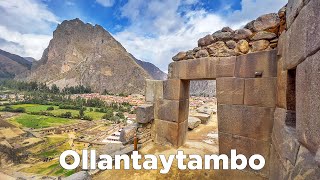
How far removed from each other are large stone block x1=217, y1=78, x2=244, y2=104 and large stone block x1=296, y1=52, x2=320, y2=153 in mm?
1730

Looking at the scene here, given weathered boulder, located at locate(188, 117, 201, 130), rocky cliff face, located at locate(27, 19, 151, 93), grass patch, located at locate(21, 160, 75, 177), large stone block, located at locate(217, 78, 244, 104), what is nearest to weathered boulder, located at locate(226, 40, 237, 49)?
large stone block, located at locate(217, 78, 244, 104)

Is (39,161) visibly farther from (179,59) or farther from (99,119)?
(179,59)

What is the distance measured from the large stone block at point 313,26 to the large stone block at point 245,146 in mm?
2265

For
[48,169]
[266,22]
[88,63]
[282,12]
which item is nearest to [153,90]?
[266,22]

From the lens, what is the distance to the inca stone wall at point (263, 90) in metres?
1.66

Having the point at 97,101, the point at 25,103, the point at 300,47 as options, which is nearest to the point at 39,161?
the point at 300,47

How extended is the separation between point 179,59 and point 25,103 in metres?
87.6

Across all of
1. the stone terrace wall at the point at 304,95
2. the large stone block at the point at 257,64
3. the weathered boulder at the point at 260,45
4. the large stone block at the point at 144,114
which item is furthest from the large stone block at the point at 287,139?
the large stone block at the point at 144,114

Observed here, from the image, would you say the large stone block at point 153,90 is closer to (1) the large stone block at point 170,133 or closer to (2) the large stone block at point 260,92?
(1) the large stone block at point 170,133

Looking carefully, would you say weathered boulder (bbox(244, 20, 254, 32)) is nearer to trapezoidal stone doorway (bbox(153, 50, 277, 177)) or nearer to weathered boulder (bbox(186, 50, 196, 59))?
trapezoidal stone doorway (bbox(153, 50, 277, 177))

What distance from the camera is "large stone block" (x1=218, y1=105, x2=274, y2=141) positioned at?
3.40 metres

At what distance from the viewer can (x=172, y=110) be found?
16.2 feet

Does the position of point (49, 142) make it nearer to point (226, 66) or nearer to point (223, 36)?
point (226, 66)

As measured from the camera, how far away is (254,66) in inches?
137
